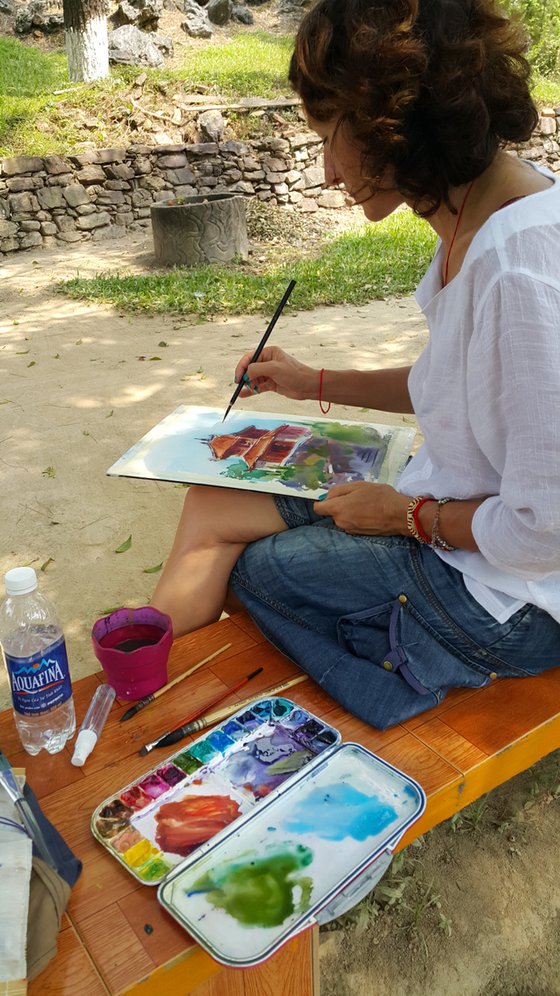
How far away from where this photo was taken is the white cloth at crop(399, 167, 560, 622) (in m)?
1.28

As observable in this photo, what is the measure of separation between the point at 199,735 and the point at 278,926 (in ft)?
1.50

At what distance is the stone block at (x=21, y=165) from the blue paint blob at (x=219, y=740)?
27.7ft

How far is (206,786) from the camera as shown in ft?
4.69

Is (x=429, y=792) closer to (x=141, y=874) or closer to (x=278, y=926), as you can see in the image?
(x=278, y=926)

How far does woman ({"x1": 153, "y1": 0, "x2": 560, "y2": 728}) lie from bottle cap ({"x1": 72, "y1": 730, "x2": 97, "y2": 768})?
0.44 meters

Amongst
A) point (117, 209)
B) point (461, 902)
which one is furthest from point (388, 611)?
point (117, 209)

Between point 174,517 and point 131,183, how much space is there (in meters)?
7.09

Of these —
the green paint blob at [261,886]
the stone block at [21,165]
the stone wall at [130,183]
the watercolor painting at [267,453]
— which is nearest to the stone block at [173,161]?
the stone wall at [130,183]

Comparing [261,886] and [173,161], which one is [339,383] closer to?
[261,886]

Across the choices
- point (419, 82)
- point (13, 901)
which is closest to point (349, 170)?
point (419, 82)

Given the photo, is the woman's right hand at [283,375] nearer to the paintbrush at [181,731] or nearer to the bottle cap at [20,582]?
the paintbrush at [181,731]

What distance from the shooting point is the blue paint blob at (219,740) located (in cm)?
151

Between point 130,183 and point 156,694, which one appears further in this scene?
point 130,183

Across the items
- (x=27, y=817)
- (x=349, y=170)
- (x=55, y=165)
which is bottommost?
(x=55, y=165)
